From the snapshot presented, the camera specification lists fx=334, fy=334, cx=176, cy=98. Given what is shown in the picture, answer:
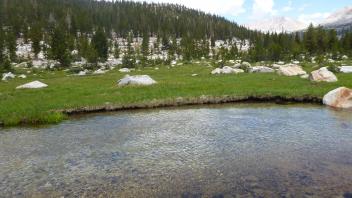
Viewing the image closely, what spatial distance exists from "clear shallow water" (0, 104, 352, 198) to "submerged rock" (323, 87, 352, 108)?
2642 mm

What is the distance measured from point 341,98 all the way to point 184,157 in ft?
69.7

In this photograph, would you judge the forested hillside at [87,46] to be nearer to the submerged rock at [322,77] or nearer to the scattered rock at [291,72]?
the scattered rock at [291,72]

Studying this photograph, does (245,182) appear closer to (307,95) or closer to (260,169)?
(260,169)

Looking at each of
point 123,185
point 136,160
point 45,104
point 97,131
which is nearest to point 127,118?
point 97,131

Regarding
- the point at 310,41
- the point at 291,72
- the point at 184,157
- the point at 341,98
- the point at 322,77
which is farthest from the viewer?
the point at 310,41

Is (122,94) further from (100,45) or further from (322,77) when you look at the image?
(100,45)

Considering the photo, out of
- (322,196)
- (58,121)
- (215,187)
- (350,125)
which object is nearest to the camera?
(322,196)

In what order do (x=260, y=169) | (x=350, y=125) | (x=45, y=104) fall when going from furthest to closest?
(x=45, y=104) < (x=350, y=125) < (x=260, y=169)

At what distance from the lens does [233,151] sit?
20.2 meters

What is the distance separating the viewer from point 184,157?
19422 mm

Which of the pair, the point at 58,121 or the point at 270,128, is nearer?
the point at 270,128

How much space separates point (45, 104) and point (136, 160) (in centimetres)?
1912

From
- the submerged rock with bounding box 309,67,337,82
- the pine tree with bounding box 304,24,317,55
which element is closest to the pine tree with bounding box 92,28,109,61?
the pine tree with bounding box 304,24,317,55

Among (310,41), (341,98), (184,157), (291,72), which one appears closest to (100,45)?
(310,41)
